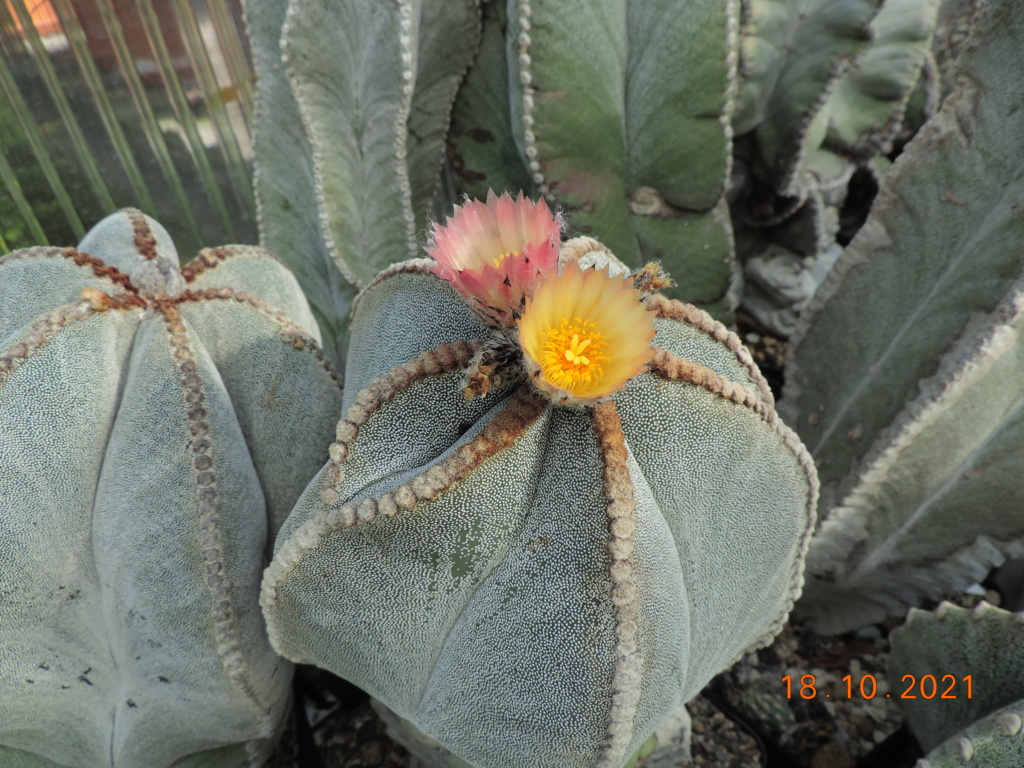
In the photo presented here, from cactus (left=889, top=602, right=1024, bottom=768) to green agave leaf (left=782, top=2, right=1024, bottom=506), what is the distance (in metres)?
0.22

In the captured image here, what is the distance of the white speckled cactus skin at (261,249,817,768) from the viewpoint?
1.72 feet

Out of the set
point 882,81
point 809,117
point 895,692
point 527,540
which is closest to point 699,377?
point 527,540

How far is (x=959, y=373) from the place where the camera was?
795 mm

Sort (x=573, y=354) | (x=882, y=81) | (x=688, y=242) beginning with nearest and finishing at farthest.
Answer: (x=573, y=354) < (x=688, y=242) < (x=882, y=81)

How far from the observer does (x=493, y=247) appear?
543 millimetres

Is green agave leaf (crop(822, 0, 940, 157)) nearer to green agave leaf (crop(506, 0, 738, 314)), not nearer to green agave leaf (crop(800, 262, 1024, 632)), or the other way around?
green agave leaf (crop(506, 0, 738, 314))

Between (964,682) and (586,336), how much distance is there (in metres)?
0.69

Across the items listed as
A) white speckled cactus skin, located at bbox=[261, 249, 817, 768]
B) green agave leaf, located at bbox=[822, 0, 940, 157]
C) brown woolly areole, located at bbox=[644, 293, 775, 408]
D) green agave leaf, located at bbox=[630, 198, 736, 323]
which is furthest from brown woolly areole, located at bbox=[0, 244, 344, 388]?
green agave leaf, located at bbox=[822, 0, 940, 157]

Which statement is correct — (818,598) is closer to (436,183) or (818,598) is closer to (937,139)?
(937,139)

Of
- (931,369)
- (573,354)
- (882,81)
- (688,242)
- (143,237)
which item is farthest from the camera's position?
(882,81)

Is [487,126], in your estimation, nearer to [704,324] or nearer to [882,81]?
[704,324]

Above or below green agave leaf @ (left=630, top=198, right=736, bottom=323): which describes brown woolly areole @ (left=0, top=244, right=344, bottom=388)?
above

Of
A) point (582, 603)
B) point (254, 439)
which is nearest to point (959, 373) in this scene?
point (582, 603)

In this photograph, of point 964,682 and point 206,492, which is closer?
point 206,492
